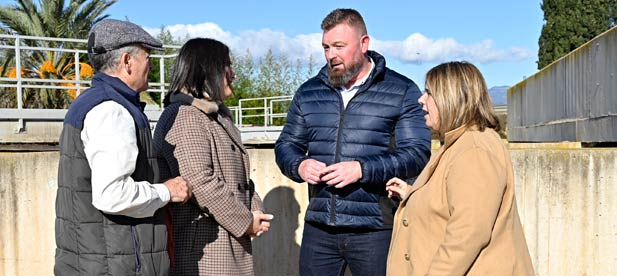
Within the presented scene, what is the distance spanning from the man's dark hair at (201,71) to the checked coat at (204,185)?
4cm

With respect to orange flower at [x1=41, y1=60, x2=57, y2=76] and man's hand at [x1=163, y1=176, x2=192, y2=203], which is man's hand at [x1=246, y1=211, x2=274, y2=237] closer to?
man's hand at [x1=163, y1=176, x2=192, y2=203]

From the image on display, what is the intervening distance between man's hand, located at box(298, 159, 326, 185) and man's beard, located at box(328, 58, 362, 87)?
1.42ft

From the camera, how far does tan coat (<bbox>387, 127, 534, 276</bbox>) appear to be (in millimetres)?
2506

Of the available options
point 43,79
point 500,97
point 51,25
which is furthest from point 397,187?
point 500,97

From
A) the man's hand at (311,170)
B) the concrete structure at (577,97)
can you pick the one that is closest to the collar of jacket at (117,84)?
the man's hand at (311,170)

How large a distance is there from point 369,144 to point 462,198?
1.06 metres

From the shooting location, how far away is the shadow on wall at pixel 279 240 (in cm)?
479

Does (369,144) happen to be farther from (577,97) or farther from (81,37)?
(81,37)

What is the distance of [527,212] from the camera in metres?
4.50

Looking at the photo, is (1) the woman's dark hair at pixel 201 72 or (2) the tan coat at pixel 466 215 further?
(1) the woman's dark hair at pixel 201 72

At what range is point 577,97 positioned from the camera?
8031mm

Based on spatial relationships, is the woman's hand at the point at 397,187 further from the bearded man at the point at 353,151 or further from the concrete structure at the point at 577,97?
the concrete structure at the point at 577,97

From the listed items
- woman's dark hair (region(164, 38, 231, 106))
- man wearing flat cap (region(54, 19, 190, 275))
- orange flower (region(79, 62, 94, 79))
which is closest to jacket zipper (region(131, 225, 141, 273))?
man wearing flat cap (region(54, 19, 190, 275))

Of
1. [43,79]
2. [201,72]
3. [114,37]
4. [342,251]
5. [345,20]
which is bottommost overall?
[342,251]
